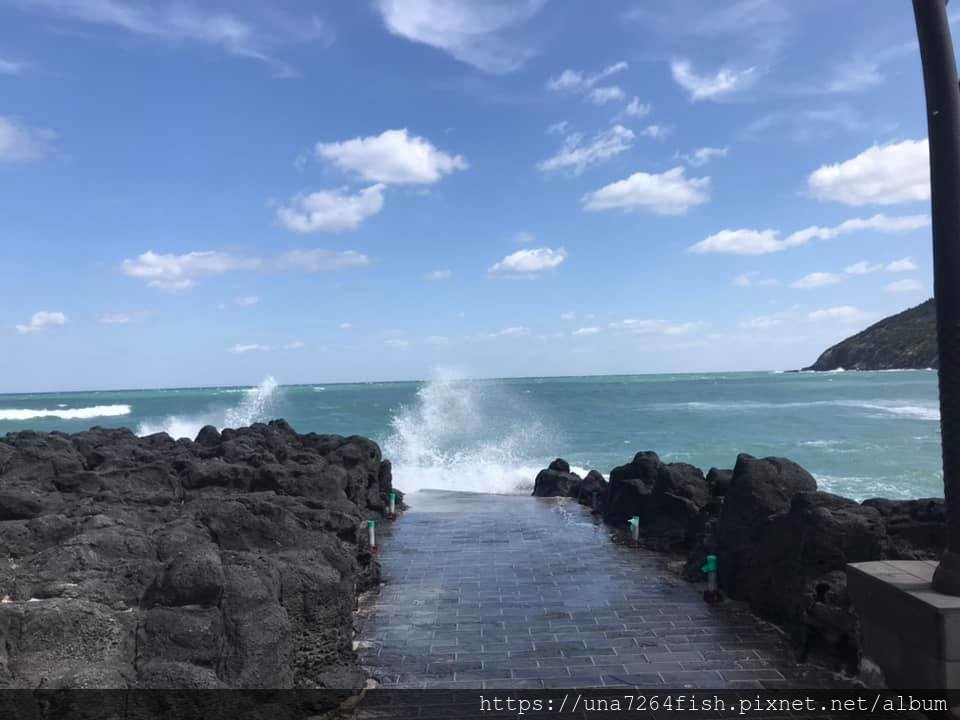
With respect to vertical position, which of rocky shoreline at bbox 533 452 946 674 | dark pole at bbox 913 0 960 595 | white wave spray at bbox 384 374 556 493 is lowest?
white wave spray at bbox 384 374 556 493

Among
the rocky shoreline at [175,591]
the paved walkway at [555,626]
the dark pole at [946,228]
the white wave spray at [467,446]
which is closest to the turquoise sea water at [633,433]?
the white wave spray at [467,446]

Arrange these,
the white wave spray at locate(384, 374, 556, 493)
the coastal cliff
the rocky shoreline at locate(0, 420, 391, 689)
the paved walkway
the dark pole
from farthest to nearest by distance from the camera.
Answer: the coastal cliff < the white wave spray at locate(384, 374, 556, 493) < the paved walkway < the dark pole < the rocky shoreline at locate(0, 420, 391, 689)

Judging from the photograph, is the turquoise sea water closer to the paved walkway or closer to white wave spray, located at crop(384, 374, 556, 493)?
white wave spray, located at crop(384, 374, 556, 493)

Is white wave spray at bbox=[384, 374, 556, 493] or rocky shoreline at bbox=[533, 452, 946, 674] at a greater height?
rocky shoreline at bbox=[533, 452, 946, 674]

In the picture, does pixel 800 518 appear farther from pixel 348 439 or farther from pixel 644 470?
pixel 348 439

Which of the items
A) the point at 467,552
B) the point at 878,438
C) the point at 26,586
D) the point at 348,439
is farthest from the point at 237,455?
the point at 878,438

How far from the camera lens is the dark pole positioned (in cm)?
527

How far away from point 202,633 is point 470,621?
157 inches

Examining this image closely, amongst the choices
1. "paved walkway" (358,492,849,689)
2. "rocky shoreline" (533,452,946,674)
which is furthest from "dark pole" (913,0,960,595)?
"paved walkway" (358,492,849,689)

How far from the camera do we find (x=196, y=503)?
9633mm

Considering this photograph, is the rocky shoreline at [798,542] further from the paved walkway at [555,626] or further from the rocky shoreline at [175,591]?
the rocky shoreline at [175,591]

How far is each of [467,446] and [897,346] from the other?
11680 centimetres

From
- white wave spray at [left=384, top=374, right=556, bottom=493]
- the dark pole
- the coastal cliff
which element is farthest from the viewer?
the coastal cliff

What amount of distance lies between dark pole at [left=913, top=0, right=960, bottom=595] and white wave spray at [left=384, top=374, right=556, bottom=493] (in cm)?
2148
